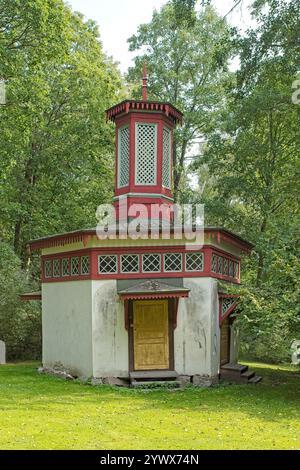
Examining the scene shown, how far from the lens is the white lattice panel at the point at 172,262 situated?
47.0 ft

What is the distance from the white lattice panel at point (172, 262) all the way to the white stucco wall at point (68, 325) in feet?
6.46

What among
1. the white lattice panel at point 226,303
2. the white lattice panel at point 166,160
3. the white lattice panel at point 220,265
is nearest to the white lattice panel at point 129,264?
the white lattice panel at point 220,265

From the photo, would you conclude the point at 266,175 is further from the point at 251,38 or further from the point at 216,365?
the point at 216,365

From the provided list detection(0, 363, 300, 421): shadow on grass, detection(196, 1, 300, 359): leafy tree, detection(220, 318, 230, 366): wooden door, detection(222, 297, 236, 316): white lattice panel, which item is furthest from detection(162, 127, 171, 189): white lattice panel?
detection(0, 363, 300, 421): shadow on grass

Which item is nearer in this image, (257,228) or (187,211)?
(257,228)

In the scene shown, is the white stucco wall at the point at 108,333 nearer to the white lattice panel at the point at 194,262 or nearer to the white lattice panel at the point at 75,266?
the white lattice panel at the point at 75,266

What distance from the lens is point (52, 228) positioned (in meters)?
25.3

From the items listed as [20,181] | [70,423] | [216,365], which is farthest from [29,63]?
[70,423]

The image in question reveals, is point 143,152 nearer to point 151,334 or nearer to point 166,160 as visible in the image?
point 166,160

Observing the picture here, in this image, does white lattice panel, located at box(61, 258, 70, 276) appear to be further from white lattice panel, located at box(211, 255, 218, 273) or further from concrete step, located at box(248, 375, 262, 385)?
concrete step, located at box(248, 375, 262, 385)

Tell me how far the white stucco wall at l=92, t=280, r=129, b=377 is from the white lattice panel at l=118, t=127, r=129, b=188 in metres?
3.57

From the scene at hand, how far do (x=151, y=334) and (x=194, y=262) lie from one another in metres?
2.07
